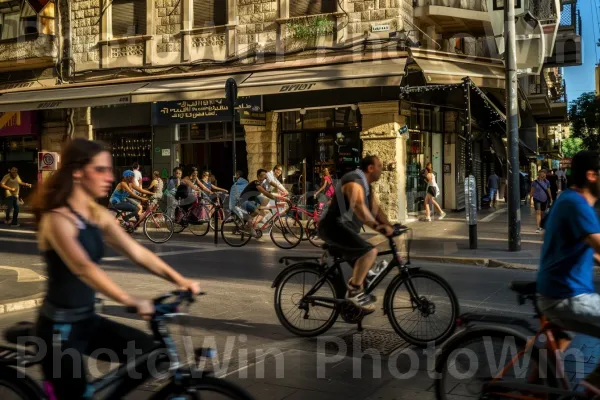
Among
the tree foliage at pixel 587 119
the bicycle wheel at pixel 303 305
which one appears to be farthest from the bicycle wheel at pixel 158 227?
the tree foliage at pixel 587 119

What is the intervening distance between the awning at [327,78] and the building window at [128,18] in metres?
5.30

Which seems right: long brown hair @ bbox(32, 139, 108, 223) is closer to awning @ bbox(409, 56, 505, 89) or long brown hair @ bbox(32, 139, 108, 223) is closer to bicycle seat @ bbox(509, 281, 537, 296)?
bicycle seat @ bbox(509, 281, 537, 296)

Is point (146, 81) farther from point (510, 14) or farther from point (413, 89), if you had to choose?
point (510, 14)

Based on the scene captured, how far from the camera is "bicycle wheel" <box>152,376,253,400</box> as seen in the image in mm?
2791

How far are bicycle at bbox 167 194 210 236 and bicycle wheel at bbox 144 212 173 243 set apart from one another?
81 centimetres

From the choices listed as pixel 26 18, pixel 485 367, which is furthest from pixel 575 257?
pixel 26 18

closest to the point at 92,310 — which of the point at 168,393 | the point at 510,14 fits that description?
the point at 168,393

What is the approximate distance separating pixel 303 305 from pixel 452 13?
14.3 m

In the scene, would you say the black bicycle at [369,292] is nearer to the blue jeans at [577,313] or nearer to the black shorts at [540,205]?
the blue jeans at [577,313]

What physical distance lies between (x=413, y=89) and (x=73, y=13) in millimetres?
12452

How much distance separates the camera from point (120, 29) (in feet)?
70.6

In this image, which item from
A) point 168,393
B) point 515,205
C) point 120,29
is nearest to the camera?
point 168,393

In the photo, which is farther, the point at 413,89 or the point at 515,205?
the point at 413,89

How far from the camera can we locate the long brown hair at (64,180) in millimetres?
2916
